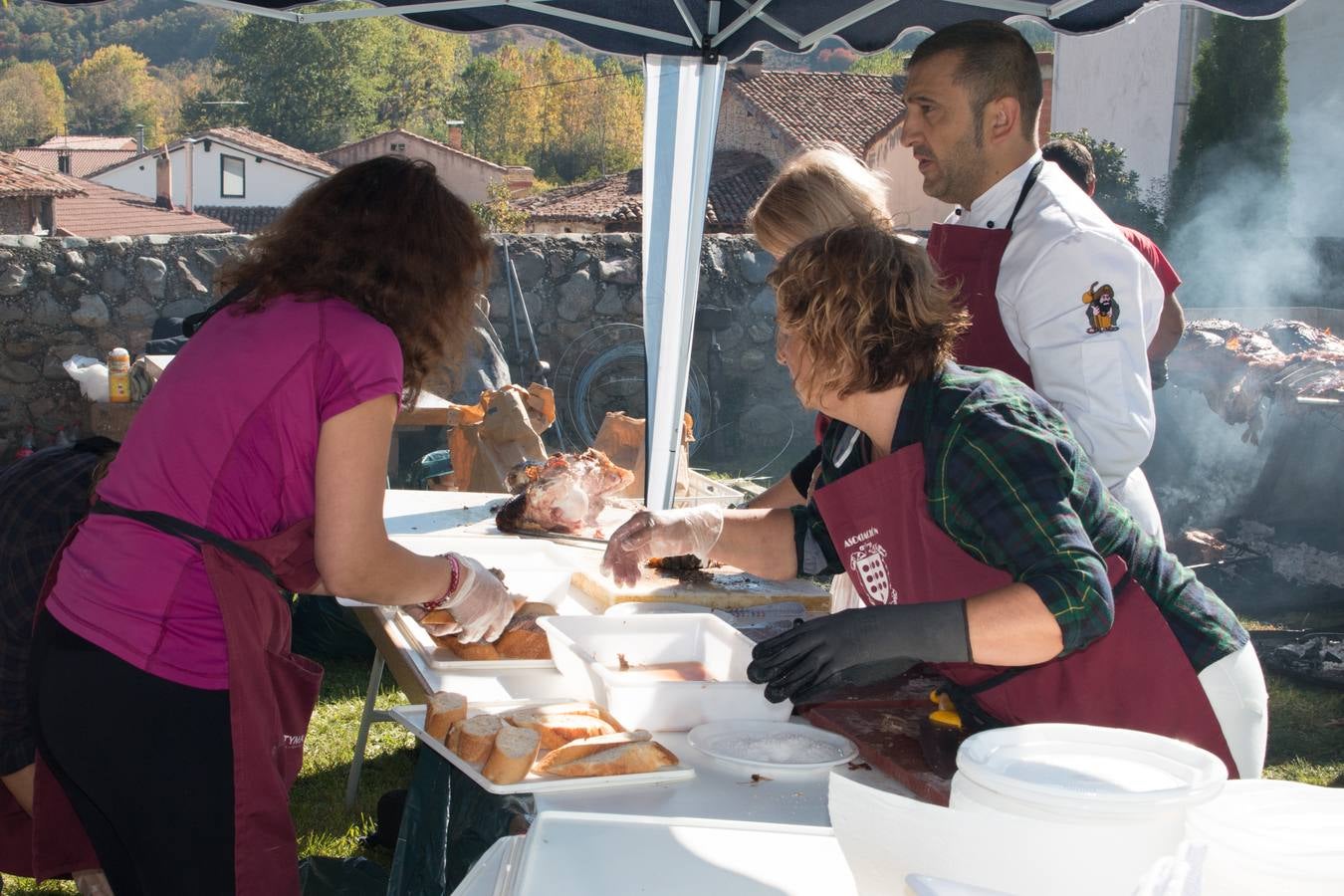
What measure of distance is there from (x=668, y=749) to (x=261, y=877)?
2.18ft

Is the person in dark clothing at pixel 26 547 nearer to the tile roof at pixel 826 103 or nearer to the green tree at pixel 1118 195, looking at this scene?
the green tree at pixel 1118 195

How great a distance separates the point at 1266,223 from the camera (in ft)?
47.1

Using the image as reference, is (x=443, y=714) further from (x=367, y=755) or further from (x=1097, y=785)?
(x=367, y=755)

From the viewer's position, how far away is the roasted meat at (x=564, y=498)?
3.65 m

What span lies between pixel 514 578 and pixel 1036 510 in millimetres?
1778

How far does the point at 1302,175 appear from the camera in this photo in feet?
49.9

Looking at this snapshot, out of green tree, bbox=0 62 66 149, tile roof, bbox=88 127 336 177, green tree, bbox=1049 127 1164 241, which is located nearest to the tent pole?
green tree, bbox=1049 127 1164 241

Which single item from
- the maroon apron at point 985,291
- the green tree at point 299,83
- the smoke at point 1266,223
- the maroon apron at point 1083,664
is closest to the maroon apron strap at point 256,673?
the maroon apron at point 1083,664

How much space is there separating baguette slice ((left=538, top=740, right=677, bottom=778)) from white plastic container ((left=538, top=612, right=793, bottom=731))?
18 cm

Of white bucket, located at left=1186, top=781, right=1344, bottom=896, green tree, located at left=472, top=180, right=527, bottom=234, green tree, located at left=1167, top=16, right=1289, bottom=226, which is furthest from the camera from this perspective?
green tree, located at left=472, top=180, right=527, bottom=234

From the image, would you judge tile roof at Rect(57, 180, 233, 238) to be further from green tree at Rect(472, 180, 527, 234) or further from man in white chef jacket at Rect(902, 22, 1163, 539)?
man in white chef jacket at Rect(902, 22, 1163, 539)

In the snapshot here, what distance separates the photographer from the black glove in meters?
1.60

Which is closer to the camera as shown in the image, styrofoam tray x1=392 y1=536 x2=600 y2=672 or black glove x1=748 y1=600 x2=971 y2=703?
black glove x1=748 y1=600 x2=971 y2=703

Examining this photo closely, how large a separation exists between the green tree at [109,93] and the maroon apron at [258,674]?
8938cm
